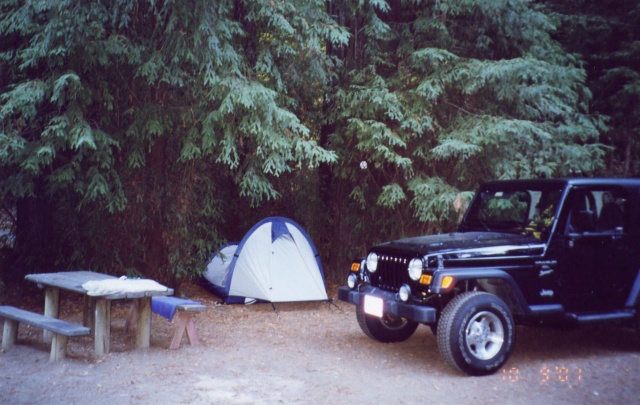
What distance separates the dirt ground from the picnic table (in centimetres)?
20

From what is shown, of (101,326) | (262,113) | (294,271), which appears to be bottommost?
(101,326)

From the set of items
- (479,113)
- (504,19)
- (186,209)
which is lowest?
(186,209)

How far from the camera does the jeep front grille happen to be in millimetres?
6910

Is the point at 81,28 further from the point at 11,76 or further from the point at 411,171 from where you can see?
the point at 411,171

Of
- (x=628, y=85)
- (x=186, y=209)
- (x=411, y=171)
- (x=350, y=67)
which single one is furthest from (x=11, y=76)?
(x=628, y=85)

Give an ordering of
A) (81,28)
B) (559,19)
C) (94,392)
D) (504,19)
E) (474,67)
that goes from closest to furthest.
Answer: (94,392)
(81,28)
(474,67)
(504,19)
(559,19)

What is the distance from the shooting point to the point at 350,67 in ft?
38.5

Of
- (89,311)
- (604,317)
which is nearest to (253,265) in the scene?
(89,311)

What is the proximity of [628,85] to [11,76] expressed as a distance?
11.1 m

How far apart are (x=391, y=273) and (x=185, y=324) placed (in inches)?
104

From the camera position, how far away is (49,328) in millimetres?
6746

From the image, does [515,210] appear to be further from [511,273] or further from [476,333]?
[476,333]

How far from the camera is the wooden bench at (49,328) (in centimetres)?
670

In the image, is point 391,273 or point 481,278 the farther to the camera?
point 391,273
